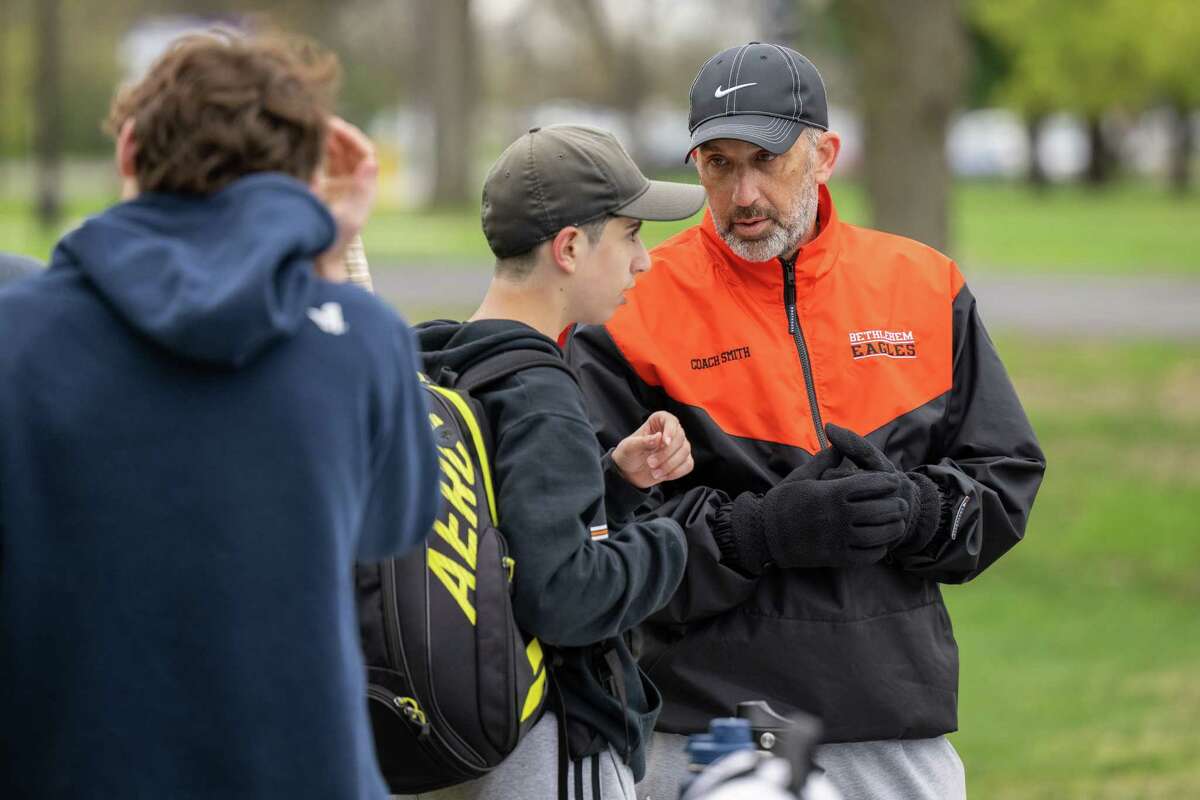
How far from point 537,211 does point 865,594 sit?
101cm

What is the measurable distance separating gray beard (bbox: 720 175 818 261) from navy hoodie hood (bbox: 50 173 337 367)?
1461 mm

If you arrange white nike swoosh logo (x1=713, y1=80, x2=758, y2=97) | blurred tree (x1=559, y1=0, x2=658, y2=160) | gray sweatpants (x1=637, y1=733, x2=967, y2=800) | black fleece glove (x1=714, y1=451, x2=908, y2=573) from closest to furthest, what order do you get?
black fleece glove (x1=714, y1=451, x2=908, y2=573), gray sweatpants (x1=637, y1=733, x2=967, y2=800), white nike swoosh logo (x1=713, y1=80, x2=758, y2=97), blurred tree (x1=559, y1=0, x2=658, y2=160)

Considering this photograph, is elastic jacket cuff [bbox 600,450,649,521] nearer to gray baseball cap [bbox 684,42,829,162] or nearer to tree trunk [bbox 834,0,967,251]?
gray baseball cap [bbox 684,42,829,162]

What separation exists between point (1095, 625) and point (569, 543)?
725cm

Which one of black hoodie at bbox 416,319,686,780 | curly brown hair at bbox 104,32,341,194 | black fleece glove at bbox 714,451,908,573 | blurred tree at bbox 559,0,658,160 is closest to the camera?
curly brown hair at bbox 104,32,341,194

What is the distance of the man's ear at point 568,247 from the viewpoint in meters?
2.94

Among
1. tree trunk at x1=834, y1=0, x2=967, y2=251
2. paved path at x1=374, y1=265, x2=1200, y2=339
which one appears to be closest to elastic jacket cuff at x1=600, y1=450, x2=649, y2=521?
tree trunk at x1=834, y1=0, x2=967, y2=251

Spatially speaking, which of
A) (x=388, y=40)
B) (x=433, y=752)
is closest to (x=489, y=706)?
(x=433, y=752)

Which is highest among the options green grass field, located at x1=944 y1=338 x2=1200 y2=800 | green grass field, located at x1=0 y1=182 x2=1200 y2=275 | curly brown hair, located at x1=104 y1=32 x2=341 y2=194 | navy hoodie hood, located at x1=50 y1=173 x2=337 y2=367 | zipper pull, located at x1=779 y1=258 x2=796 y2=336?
curly brown hair, located at x1=104 y1=32 x2=341 y2=194

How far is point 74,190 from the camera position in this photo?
5241 centimetres

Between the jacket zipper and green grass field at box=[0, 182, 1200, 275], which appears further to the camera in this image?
green grass field at box=[0, 182, 1200, 275]

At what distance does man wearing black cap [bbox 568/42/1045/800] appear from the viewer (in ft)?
11.0

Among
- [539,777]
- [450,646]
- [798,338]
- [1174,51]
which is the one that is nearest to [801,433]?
[798,338]

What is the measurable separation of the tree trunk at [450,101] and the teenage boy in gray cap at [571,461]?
41.4 meters
